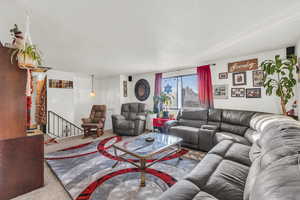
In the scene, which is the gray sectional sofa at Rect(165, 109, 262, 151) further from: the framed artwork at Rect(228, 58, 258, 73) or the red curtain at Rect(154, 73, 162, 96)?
the red curtain at Rect(154, 73, 162, 96)

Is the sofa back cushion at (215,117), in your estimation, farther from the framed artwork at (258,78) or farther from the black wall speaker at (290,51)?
the black wall speaker at (290,51)

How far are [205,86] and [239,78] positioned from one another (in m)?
0.87

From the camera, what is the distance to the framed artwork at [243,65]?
3211mm

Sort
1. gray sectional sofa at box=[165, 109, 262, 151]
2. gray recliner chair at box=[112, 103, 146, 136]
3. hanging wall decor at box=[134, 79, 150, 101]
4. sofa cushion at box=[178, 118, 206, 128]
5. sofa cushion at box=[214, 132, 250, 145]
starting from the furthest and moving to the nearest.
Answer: hanging wall decor at box=[134, 79, 150, 101]
gray recliner chair at box=[112, 103, 146, 136]
sofa cushion at box=[178, 118, 206, 128]
gray sectional sofa at box=[165, 109, 262, 151]
sofa cushion at box=[214, 132, 250, 145]

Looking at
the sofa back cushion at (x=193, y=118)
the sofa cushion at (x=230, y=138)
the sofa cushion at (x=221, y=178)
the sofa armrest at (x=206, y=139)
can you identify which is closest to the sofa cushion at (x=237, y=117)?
the sofa cushion at (x=230, y=138)

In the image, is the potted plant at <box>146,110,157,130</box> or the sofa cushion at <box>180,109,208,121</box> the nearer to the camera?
the sofa cushion at <box>180,109,208,121</box>

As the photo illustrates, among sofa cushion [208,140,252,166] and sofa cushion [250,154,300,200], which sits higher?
sofa cushion [250,154,300,200]

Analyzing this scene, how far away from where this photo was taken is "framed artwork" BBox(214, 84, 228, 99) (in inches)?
145

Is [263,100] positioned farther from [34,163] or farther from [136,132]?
[34,163]

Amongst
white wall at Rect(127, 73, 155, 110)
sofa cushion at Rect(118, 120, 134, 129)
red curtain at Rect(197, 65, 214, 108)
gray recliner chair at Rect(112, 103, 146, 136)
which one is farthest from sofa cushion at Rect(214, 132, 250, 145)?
white wall at Rect(127, 73, 155, 110)

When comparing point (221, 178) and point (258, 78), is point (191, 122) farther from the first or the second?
point (221, 178)

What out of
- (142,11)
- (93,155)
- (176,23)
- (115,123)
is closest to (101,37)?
(142,11)

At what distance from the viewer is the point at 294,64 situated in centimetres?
249

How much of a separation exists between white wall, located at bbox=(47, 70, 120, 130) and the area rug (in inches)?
97.0
